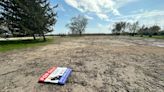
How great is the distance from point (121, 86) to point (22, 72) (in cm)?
372

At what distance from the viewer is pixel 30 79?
4.27 meters

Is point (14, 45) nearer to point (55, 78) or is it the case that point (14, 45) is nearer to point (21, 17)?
point (21, 17)

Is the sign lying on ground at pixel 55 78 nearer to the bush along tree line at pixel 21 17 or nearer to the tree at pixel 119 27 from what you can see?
the bush along tree line at pixel 21 17

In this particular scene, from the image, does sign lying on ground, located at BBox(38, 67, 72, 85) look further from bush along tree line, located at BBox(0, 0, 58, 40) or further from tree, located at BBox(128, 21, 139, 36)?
tree, located at BBox(128, 21, 139, 36)

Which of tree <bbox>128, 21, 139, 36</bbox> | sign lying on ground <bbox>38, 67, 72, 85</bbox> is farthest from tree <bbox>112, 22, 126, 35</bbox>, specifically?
sign lying on ground <bbox>38, 67, 72, 85</bbox>

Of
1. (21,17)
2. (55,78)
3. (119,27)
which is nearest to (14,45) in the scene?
(21,17)

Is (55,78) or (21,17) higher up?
(21,17)

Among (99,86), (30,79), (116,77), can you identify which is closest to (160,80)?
(116,77)

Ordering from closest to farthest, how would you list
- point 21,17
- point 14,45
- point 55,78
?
point 55,78
point 14,45
point 21,17

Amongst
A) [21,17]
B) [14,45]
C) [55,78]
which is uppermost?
[21,17]

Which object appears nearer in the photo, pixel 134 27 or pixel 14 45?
pixel 14 45

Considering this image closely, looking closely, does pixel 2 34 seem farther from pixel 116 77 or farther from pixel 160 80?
pixel 160 80

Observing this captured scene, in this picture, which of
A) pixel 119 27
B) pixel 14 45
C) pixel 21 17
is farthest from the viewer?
pixel 119 27

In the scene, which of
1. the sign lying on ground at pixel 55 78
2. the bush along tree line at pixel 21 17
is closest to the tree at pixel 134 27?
the bush along tree line at pixel 21 17
